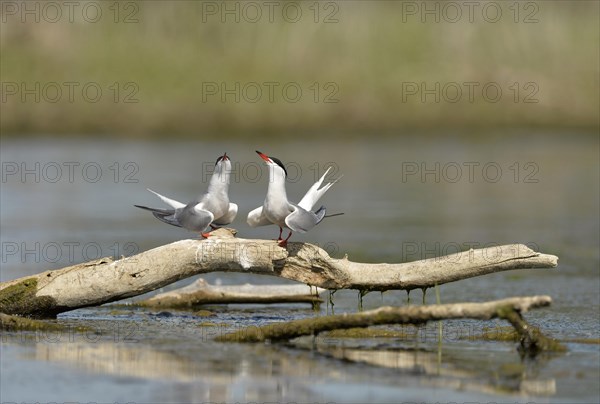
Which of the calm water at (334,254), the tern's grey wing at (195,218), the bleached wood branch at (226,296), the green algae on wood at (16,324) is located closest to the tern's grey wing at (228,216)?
the tern's grey wing at (195,218)

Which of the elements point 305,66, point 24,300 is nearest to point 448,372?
point 24,300

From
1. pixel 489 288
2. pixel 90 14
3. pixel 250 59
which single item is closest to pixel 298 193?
pixel 489 288

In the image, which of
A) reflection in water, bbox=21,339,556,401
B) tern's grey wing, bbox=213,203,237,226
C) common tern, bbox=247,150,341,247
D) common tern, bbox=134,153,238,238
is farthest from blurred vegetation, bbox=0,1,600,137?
reflection in water, bbox=21,339,556,401

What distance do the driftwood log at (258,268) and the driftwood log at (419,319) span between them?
1.97 ft

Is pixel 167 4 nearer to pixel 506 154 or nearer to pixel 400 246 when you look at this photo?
pixel 506 154

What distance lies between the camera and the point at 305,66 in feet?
305

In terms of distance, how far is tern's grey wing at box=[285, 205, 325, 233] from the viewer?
1129cm

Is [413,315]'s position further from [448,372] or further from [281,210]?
[281,210]

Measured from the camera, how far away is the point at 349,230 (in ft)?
76.2

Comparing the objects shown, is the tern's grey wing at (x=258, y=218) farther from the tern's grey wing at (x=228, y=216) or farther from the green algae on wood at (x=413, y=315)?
the green algae on wood at (x=413, y=315)

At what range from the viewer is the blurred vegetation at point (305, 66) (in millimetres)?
76562

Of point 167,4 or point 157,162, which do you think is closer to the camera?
point 157,162

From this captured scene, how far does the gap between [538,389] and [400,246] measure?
10925mm

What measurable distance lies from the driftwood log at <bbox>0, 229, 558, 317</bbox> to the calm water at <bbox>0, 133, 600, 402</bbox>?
51 cm
